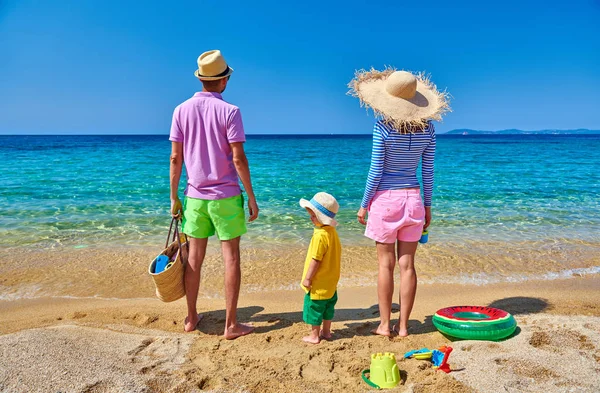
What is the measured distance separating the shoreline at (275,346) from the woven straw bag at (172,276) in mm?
344

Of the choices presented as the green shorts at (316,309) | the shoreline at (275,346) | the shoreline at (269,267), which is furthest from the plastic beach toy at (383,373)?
the shoreline at (269,267)

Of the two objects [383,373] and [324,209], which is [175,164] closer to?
[324,209]

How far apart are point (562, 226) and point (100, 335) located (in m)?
8.00

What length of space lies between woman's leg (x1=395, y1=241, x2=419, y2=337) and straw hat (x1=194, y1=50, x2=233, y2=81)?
6.70 feet

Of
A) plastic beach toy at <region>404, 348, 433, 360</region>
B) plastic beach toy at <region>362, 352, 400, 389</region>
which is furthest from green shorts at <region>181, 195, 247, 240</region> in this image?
plastic beach toy at <region>404, 348, 433, 360</region>

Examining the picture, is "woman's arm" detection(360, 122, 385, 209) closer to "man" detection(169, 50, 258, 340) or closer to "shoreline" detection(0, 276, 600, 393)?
"man" detection(169, 50, 258, 340)

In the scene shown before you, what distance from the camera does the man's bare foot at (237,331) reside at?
3615 mm

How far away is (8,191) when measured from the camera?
1170cm

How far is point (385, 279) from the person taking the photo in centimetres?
359

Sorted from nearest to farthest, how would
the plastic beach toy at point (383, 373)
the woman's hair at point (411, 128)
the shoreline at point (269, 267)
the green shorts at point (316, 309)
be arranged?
1. the plastic beach toy at point (383, 373)
2. the woman's hair at point (411, 128)
3. the green shorts at point (316, 309)
4. the shoreline at point (269, 267)

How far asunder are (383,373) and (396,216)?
47.8 inches

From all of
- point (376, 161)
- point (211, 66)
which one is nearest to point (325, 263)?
point (376, 161)

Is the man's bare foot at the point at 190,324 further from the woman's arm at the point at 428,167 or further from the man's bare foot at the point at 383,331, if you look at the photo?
the woman's arm at the point at 428,167

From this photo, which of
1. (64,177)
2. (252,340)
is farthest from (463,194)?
(64,177)
